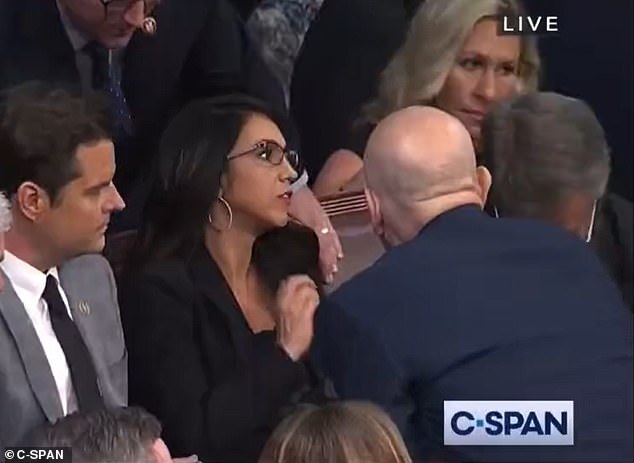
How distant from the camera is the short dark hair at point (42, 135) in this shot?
1785mm

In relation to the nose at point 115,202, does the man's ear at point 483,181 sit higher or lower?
lower

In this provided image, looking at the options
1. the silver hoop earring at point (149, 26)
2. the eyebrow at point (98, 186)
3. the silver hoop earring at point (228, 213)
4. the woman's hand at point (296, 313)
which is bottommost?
the woman's hand at point (296, 313)

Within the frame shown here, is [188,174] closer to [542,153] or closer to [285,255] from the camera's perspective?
[285,255]

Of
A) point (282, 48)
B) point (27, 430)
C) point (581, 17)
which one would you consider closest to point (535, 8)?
point (581, 17)

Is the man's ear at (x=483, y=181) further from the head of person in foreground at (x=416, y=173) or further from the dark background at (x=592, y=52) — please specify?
Answer: the dark background at (x=592, y=52)

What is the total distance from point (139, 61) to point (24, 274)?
27 cm

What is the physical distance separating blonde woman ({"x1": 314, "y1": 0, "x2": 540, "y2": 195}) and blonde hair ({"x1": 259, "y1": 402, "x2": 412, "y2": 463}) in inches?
11.5

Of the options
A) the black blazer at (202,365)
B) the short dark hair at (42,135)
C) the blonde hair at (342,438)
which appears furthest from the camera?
the black blazer at (202,365)

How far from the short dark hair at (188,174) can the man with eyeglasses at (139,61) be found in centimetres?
1

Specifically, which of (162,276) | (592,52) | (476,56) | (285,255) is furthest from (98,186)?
(592,52)

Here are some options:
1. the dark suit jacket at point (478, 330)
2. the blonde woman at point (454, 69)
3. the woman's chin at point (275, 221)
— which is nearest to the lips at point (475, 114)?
the blonde woman at point (454, 69)

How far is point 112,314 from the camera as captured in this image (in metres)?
1.88

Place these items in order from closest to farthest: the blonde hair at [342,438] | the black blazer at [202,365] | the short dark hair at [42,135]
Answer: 1. the blonde hair at [342,438]
2. the short dark hair at [42,135]
3. the black blazer at [202,365]

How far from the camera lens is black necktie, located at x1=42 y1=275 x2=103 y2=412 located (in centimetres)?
184
